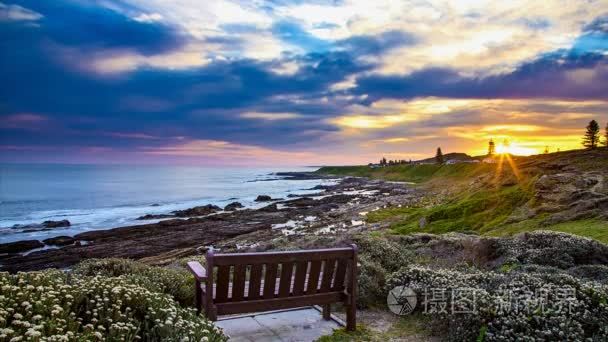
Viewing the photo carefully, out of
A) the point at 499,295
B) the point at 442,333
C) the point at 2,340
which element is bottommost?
the point at 442,333

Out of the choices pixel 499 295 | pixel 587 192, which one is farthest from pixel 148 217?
pixel 499 295

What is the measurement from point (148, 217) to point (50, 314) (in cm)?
4028

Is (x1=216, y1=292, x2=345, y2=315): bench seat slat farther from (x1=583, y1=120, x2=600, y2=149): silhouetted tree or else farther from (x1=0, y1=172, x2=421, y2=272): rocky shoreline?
(x1=583, y1=120, x2=600, y2=149): silhouetted tree

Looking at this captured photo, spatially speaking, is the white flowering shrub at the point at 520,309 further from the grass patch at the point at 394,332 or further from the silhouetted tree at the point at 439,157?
the silhouetted tree at the point at 439,157

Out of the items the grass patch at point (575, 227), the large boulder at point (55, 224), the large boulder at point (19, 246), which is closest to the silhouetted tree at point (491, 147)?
the grass patch at point (575, 227)

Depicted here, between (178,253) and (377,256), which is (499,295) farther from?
(178,253)

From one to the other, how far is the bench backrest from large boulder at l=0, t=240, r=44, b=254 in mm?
27745

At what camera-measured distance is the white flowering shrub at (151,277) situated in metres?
6.83

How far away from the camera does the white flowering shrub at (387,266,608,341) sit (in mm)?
5410

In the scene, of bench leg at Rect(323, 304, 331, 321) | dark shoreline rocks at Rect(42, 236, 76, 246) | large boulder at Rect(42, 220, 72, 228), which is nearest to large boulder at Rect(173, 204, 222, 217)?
large boulder at Rect(42, 220, 72, 228)

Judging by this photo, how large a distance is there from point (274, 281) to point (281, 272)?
0.15 m

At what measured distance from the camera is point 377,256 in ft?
33.6

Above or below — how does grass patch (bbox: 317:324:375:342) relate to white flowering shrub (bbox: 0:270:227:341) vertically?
below

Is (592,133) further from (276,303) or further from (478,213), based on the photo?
(276,303)
